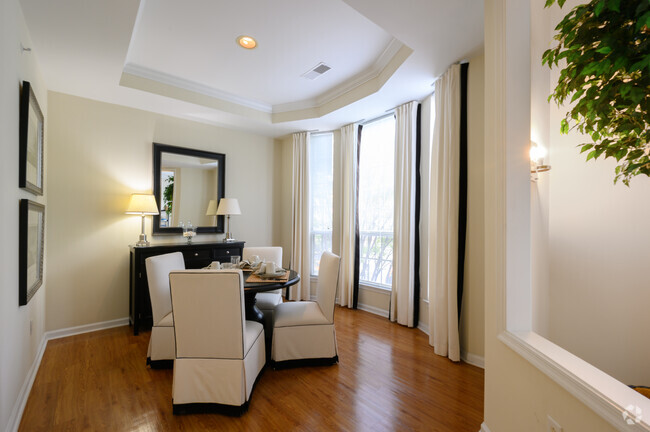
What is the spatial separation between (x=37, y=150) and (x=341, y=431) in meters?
3.13

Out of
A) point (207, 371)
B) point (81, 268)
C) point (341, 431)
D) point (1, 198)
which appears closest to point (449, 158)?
point (341, 431)

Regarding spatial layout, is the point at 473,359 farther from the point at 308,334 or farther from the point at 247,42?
the point at 247,42

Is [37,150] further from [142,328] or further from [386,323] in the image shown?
[386,323]

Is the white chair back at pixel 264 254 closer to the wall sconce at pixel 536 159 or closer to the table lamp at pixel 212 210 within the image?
the table lamp at pixel 212 210

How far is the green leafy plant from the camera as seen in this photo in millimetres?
834

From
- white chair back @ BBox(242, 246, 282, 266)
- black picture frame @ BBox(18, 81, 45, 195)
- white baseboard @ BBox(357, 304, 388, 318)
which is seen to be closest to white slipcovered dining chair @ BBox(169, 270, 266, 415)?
black picture frame @ BBox(18, 81, 45, 195)

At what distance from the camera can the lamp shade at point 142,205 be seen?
136 inches

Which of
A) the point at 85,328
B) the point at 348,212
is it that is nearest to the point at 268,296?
the point at 348,212

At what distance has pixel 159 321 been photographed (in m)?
2.56

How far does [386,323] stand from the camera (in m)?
3.71

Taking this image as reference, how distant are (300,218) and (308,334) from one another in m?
2.54

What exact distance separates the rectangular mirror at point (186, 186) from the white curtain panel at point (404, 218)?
102 inches

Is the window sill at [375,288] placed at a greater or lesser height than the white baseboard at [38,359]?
greater

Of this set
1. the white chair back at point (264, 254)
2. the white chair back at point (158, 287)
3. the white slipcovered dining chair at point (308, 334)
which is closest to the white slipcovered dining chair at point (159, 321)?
the white chair back at point (158, 287)
